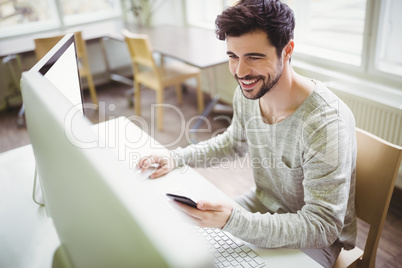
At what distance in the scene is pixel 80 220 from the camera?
1.86 feet

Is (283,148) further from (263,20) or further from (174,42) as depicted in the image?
(174,42)

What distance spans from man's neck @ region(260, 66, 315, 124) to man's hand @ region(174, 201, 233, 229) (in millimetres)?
364

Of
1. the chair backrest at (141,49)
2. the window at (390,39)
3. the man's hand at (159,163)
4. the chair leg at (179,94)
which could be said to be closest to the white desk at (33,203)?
the man's hand at (159,163)

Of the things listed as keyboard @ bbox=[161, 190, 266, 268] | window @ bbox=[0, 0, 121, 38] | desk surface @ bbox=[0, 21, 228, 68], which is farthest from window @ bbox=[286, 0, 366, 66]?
window @ bbox=[0, 0, 121, 38]

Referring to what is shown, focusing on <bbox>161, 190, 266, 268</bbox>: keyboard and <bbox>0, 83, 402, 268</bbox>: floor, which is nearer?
<bbox>161, 190, 266, 268</bbox>: keyboard

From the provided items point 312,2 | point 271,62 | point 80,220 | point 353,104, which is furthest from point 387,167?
point 312,2

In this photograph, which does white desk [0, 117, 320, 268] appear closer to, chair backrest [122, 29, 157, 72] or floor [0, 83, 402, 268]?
floor [0, 83, 402, 268]

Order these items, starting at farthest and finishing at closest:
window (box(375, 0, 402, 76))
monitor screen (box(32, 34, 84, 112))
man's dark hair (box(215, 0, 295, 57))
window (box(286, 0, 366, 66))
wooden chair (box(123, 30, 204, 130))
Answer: wooden chair (box(123, 30, 204, 130)) → window (box(286, 0, 366, 66)) → window (box(375, 0, 402, 76)) → man's dark hair (box(215, 0, 295, 57)) → monitor screen (box(32, 34, 84, 112))

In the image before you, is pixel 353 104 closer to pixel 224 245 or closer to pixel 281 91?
pixel 281 91

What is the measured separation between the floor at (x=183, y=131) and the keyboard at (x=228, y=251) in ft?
3.72

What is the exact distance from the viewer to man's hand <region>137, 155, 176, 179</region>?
127 cm

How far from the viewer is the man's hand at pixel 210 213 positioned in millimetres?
915

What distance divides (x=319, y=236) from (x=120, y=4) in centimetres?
430

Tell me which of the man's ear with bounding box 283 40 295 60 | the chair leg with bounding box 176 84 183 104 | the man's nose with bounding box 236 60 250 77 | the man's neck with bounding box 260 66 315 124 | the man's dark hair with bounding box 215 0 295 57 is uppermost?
the man's dark hair with bounding box 215 0 295 57
